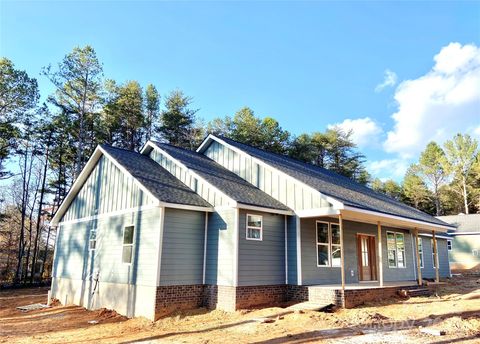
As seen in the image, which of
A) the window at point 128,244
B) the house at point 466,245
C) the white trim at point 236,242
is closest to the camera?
the white trim at point 236,242

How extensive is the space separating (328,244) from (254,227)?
3136 mm

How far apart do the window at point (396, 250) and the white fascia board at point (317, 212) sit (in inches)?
266

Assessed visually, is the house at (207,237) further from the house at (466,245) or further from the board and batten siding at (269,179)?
Result: the house at (466,245)

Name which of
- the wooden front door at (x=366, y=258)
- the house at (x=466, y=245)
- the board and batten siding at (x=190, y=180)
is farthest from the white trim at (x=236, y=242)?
the house at (x=466, y=245)

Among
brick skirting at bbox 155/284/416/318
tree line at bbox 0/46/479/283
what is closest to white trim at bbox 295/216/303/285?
brick skirting at bbox 155/284/416/318

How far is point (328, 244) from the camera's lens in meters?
12.4

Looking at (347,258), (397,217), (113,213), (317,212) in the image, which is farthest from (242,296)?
(397,217)

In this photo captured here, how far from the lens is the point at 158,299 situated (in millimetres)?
9688

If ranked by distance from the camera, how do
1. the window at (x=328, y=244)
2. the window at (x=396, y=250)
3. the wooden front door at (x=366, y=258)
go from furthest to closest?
the window at (x=396, y=250) → the wooden front door at (x=366, y=258) → the window at (x=328, y=244)

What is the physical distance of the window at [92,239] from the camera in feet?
43.0

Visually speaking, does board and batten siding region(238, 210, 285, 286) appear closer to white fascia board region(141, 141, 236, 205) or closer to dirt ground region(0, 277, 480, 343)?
white fascia board region(141, 141, 236, 205)

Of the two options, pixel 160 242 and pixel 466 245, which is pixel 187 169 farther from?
pixel 466 245

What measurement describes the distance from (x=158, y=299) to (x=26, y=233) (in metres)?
23.0

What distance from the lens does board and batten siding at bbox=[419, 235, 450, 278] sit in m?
19.8
